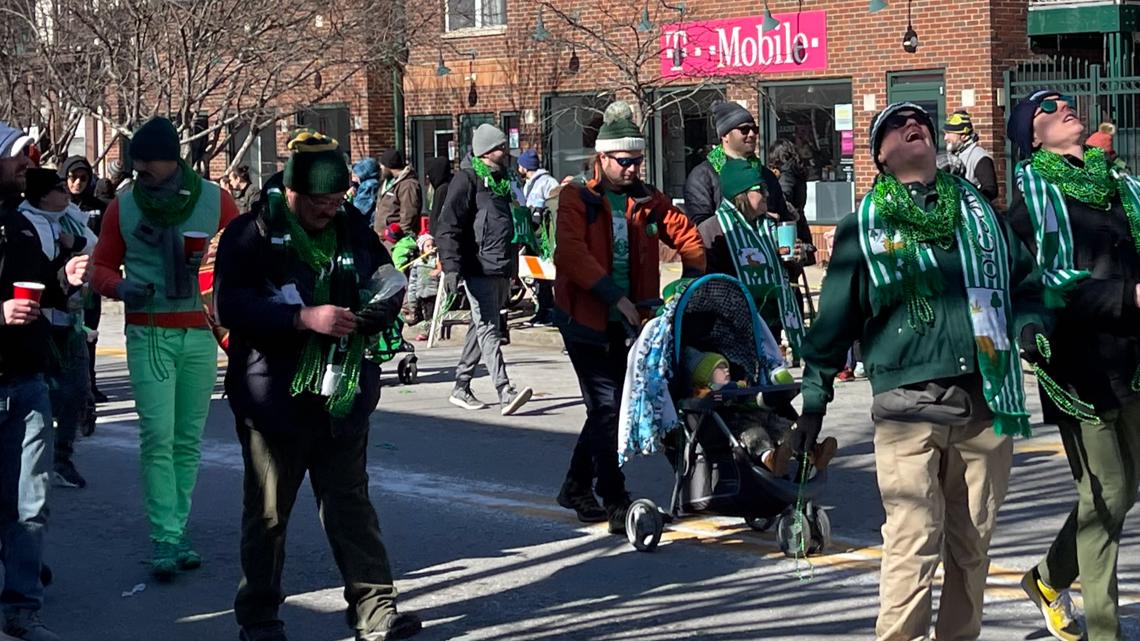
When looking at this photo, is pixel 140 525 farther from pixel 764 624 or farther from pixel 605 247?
pixel 764 624

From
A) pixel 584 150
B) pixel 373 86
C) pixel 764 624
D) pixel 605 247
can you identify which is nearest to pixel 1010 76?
pixel 584 150

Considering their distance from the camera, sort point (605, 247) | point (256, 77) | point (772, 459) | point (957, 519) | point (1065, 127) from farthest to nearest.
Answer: point (256, 77) < point (605, 247) < point (772, 459) < point (1065, 127) < point (957, 519)

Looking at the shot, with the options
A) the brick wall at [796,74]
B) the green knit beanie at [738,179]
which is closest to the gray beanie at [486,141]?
the green knit beanie at [738,179]

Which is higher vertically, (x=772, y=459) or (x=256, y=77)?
(x=256, y=77)

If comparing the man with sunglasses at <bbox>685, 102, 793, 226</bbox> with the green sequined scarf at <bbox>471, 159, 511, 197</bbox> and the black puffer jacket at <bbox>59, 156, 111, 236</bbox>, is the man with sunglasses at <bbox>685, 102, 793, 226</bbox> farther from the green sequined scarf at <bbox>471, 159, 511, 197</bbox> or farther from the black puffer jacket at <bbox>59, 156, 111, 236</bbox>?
the black puffer jacket at <bbox>59, 156, 111, 236</bbox>

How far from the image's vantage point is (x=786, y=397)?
28.5 ft

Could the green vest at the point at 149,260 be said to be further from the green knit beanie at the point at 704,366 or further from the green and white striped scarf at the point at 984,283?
the green and white striped scarf at the point at 984,283

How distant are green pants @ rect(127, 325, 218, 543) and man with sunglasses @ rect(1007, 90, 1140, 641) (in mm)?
3838

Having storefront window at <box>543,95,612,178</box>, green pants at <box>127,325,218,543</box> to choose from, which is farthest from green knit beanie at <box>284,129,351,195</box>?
storefront window at <box>543,95,612,178</box>

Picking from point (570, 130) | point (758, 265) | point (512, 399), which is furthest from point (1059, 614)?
point (570, 130)

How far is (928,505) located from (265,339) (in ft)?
8.10

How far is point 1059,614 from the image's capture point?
669 centimetres

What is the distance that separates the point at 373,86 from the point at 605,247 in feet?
75.4

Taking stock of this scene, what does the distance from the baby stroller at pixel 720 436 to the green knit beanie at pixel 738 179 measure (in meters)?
1.25
